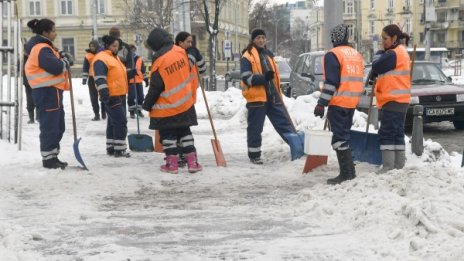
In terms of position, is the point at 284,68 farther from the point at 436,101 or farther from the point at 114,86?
the point at 114,86

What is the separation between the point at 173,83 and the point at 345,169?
2367 mm

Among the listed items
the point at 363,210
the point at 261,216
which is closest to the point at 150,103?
the point at 261,216

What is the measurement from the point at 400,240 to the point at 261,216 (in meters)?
1.53

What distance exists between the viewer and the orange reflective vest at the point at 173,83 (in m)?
8.30

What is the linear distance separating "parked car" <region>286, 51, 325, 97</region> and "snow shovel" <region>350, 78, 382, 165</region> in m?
6.84

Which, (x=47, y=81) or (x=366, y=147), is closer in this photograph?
(x=47, y=81)

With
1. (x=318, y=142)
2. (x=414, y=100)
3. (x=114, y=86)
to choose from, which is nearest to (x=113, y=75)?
(x=114, y=86)

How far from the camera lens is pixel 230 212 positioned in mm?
6469

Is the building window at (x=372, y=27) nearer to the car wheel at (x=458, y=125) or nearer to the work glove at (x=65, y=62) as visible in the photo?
the car wheel at (x=458, y=125)

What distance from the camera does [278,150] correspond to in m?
10.2

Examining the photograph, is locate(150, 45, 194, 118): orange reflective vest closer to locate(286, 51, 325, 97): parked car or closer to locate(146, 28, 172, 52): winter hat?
locate(146, 28, 172, 52): winter hat

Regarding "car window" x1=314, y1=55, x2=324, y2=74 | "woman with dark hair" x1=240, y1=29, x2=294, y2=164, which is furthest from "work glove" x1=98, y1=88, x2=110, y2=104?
"car window" x1=314, y1=55, x2=324, y2=74

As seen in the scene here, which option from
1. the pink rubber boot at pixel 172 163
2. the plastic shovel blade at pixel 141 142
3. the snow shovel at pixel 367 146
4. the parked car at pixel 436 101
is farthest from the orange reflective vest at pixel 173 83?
the parked car at pixel 436 101

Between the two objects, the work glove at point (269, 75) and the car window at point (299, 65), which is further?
the car window at point (299, 65)
